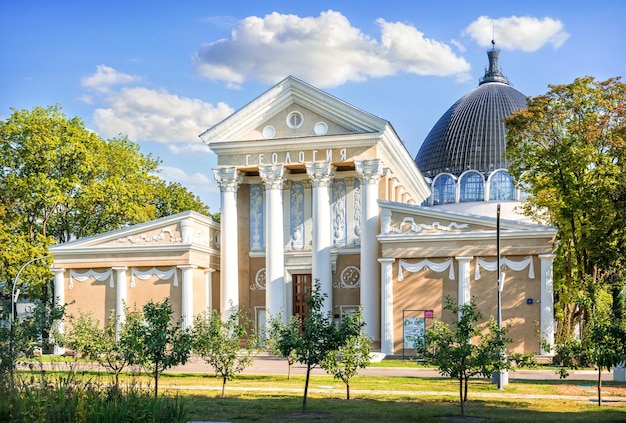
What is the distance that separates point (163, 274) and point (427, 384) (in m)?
23.0

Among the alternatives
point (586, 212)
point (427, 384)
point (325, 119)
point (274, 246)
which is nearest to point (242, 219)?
point (274, 246)

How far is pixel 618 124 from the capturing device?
139 feet

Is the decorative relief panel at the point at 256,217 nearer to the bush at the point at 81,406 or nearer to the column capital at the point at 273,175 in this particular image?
the column capital at the point at 273,175

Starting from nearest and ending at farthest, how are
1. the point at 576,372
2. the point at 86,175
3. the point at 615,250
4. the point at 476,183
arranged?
the point at 576,372 < the point at 615,250 < the point at 86,175 < the point at 476,183

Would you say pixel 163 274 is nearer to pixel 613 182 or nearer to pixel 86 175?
pixel 86 175

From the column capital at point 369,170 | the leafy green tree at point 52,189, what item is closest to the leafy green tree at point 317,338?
the column capital at point 369,170

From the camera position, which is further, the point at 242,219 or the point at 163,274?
the point at 242,219

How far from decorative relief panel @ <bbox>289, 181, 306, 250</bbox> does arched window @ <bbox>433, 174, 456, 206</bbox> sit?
977 inches

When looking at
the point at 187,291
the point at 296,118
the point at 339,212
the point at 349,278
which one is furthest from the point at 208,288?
the point at 296,118

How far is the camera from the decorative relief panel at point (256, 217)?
52.4m

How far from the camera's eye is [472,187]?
7288 centimetres

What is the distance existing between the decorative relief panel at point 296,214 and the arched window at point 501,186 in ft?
81.8

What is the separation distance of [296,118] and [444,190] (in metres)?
28.0

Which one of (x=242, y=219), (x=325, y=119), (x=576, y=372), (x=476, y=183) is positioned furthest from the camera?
(x=476, y=183)
